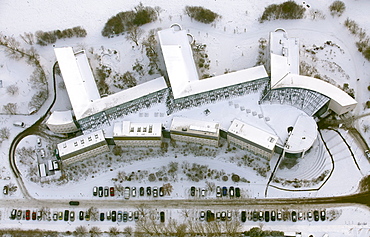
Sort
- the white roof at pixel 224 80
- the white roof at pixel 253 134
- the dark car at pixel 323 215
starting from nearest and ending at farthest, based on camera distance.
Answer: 1. the dark car at pixel 323 215
2. the white roof at pixel 253 134
3. the white roof at pixel 224 80

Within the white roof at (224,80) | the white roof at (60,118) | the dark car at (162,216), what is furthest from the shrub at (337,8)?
the white roof at (60,118)

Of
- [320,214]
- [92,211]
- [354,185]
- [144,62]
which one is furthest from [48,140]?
[354,185]

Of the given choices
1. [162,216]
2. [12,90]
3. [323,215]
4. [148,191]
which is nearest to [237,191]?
[162,216]

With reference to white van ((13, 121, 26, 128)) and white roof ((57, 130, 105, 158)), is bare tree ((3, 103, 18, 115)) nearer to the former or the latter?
white van ((13, 121, 26, 128))

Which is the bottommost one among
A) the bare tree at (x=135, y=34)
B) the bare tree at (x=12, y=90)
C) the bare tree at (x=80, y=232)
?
the bare tree at (x=80, y=232)

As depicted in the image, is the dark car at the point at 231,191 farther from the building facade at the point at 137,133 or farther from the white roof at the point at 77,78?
the white roof at the point at 77,78

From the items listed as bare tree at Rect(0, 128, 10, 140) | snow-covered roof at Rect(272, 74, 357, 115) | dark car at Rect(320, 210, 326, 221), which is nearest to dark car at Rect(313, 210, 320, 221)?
dark car at Rect(320, 210, 326, 221)
